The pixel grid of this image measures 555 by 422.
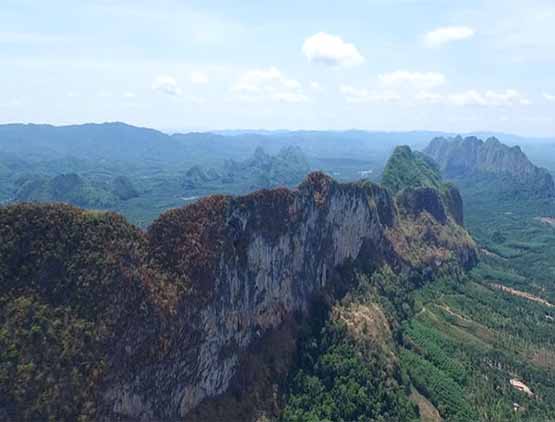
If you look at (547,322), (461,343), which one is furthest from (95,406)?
(547,322)

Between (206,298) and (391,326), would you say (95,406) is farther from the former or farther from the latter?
(391,326)

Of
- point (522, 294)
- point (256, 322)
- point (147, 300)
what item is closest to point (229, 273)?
point (256, 322)

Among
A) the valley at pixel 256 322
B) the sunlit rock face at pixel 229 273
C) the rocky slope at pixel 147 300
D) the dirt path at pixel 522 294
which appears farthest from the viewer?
the dirt path at pixel 522 294

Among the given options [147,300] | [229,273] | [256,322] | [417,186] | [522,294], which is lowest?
[522,294]

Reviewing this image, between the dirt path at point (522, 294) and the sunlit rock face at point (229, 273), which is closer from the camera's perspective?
the sunlit rock face at point (229, 273)

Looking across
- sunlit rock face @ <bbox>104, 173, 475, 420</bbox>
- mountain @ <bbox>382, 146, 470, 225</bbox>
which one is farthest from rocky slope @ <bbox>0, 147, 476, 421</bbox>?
mountain @ <bbox>382, 146, 470, 225</bbox>

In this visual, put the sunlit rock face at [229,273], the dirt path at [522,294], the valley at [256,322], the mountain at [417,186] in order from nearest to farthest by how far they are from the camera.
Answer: the valley at [256,322]
the sunlit rock face at [229,273]
the dirt path at [522,294]
the mountain at [417,186]

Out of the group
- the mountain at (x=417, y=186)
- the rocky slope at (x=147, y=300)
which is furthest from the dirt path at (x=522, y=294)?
the rocky slope at (x=147, y=300)

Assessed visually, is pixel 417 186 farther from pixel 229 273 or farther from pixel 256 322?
pixel 229 273

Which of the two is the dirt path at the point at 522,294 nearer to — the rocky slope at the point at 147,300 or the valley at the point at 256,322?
the valley at the point at 256,322
